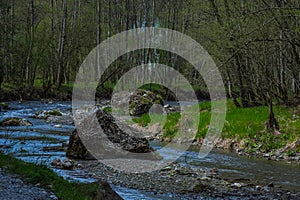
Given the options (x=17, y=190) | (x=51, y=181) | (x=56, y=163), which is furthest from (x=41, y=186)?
(x=56, y=163)

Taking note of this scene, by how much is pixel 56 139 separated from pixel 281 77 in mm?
9771

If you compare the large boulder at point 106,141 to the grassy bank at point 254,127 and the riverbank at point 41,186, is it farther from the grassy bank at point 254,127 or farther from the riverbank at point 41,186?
the grassy bank at point 254,127

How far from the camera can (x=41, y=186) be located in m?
8.09

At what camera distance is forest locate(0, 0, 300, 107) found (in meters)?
12.4

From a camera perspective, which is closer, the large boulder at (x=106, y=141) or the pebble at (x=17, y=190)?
the pebble at (x=17, y=190)

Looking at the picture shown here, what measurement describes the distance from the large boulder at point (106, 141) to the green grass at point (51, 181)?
2.78 meters

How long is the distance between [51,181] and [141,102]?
57.3 feet

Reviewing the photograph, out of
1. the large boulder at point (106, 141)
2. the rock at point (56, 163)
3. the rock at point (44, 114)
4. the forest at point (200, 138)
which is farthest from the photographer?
the rock at point (44, 114)

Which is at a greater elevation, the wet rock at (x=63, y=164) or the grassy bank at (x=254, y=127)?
the grassy bank at (x=254, y=127)

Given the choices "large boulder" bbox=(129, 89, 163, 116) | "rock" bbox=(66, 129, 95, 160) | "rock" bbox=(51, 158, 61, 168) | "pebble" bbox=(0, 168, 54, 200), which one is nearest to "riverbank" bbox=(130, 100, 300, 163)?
"large boulder" bbox=(129, 89, 163, 116)

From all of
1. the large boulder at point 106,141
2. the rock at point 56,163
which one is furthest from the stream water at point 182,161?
the large boulder at point 106,141

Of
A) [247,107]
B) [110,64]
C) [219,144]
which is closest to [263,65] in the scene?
[219,144]

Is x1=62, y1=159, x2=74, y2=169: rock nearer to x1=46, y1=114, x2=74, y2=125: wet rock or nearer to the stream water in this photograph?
the stream water

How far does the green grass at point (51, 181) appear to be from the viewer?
24.6 feet
